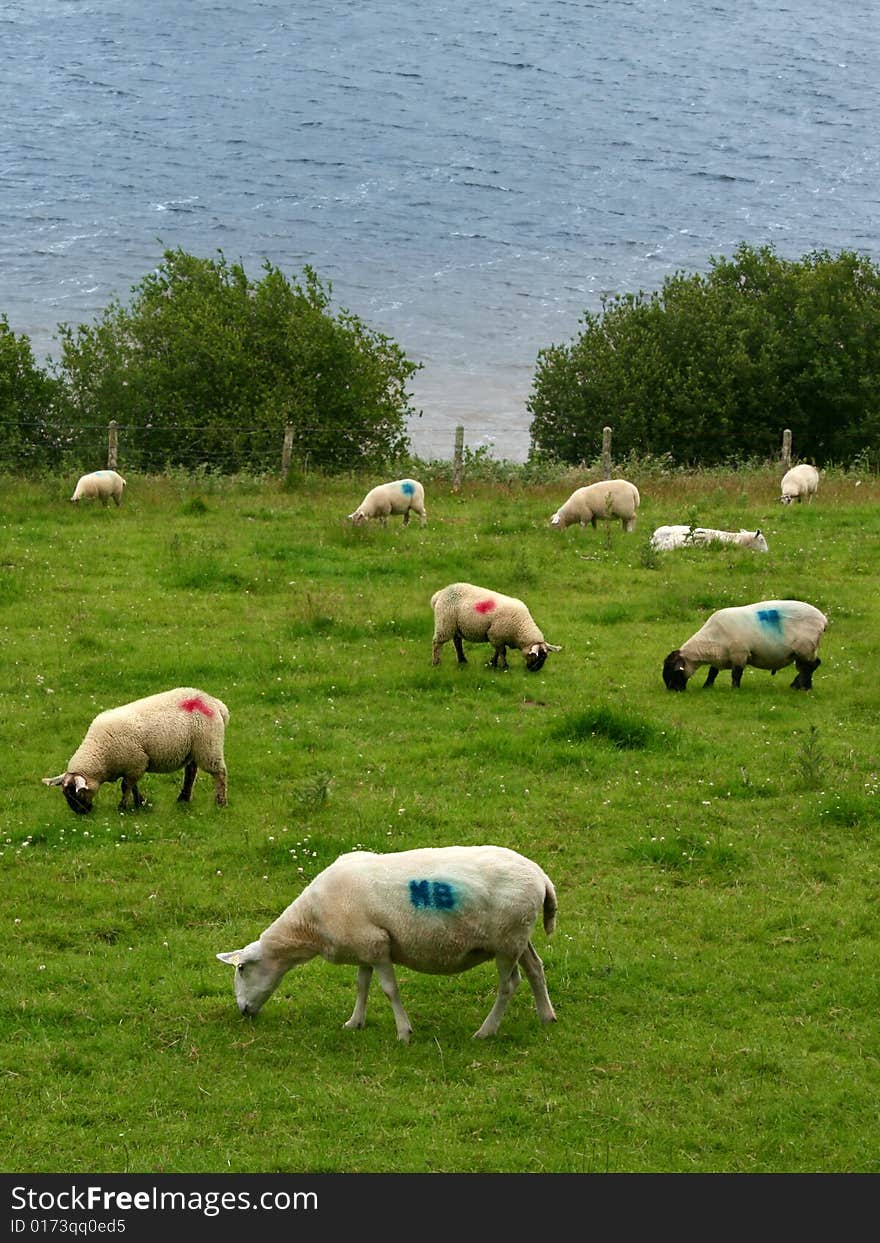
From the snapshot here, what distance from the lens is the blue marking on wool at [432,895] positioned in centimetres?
941

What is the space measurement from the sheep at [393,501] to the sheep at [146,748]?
12.3 meters

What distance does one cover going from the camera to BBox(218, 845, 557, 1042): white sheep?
941cm

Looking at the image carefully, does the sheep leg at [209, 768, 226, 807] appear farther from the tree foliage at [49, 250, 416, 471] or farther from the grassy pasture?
the tree foliage at [49, 250, 416, 471]

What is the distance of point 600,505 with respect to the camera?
85.8ft

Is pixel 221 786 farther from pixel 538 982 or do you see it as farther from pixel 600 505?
pixel 600 505

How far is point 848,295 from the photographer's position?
4644cm

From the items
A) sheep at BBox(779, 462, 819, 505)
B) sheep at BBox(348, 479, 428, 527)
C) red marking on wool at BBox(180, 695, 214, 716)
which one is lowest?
red marking on wool at BBox(180, 695, 214, 716)

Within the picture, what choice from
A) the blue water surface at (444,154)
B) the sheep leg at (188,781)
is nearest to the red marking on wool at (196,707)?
the sheep leg at (188,781)

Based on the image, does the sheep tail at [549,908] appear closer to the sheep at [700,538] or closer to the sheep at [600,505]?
the sheep at [700,538]

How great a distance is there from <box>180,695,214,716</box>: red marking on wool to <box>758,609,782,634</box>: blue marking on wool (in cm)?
736

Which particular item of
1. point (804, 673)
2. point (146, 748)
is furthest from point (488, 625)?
point (146, 748)

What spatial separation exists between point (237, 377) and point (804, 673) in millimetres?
26273

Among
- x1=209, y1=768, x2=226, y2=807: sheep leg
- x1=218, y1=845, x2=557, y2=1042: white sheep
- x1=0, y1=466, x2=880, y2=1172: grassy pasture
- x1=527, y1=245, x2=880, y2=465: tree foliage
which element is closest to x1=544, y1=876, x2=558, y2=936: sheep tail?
x1=218, y1=845, x2=557, y2=1042: white sheep
